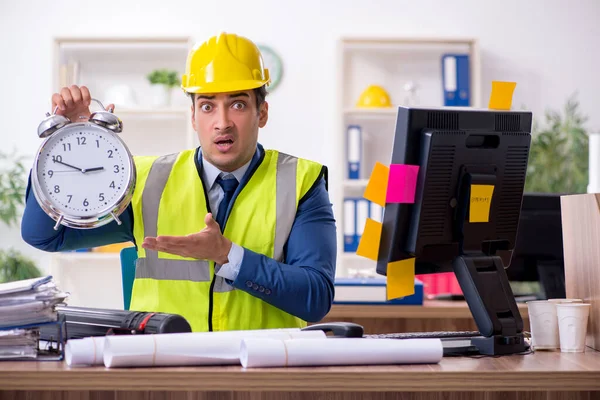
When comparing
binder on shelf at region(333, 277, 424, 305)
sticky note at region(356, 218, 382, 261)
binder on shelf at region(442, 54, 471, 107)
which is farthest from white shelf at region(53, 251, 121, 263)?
sticky note at region(356, 218, 382, 261)

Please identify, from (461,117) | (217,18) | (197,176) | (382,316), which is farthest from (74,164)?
(217,18)

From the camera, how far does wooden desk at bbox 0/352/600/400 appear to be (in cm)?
150

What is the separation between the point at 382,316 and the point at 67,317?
1.99 meters

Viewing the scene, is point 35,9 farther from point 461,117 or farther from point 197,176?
point 461,117

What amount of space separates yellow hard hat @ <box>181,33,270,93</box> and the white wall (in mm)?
3197

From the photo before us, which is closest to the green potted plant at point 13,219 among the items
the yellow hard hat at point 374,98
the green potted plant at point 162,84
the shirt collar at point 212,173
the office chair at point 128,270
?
the green potted plant at point 162,84

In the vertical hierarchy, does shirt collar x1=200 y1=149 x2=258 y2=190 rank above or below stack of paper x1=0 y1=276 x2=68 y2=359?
above

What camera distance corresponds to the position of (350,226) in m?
5.22

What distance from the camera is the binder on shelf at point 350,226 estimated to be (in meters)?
5.18

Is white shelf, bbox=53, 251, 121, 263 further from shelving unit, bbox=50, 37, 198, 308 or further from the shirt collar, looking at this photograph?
the shirt collar

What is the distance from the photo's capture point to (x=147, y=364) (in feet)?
5.07

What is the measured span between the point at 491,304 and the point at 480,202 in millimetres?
239

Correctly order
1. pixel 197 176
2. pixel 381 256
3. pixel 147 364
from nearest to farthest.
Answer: pixel 147 364, pixel 381 256, pixel 197 176

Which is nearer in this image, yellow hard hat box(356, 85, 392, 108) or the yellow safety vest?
the yellow safety vest
